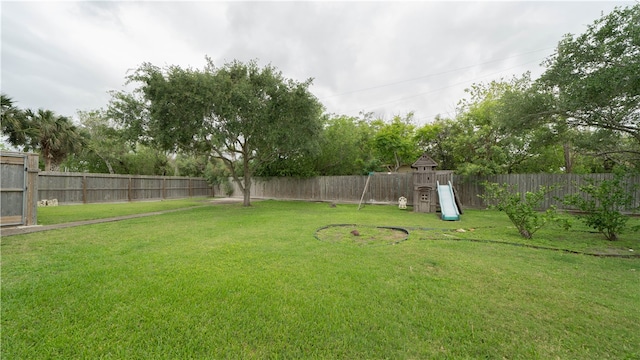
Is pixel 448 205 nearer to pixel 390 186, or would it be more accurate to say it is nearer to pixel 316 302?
pixel 390 186

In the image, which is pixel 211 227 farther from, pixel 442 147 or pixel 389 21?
pixel 442 147

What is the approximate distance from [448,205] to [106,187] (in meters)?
18.5

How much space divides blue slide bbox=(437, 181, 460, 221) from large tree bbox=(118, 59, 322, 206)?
5.98 metres

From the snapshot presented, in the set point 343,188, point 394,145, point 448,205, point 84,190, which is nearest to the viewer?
point 448,205

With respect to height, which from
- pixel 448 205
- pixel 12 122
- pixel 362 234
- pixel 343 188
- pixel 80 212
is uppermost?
pixel 12 122

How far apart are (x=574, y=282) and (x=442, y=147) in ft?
Answer: 42.6

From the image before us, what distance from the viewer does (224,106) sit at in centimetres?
872

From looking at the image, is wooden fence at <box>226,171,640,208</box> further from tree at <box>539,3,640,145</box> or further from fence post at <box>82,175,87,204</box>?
fence post at <box>82,175,87,204</box>

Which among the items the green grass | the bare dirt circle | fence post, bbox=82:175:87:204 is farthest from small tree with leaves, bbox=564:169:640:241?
fence post, bbox=82:175:87:204

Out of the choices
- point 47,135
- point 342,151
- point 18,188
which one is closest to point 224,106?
point 18,188

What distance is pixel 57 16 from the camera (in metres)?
6.69

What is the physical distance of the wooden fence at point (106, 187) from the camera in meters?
11.9

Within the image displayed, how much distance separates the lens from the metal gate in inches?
225

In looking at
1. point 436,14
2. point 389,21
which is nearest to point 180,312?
point 389,21
